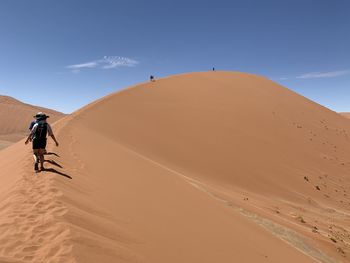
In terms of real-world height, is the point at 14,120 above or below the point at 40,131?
above

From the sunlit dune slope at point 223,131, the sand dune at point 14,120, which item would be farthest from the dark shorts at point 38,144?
the sand dune at point 14,120

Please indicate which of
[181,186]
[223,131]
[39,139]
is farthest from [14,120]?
[181,186]

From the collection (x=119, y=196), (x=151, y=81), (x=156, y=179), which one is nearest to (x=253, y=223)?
(x=156, y=179)

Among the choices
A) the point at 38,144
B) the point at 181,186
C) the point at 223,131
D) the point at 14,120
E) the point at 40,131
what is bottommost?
the point at 181,186

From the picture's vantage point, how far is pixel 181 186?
929cm

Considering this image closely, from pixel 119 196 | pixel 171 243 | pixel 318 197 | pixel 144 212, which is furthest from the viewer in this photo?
pixel 318 197

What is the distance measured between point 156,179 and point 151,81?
20954 mm

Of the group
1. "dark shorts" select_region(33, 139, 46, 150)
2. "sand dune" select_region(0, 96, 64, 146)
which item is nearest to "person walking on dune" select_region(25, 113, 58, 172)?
Result: "dark shorts" select_region(33, 139, 46, 150)

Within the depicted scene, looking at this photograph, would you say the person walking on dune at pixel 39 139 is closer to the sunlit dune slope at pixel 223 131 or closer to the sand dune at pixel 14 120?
the sunlit dune slope at pixel 223 131

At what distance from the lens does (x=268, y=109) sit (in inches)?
1019

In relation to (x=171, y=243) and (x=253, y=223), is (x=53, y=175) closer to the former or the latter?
(x=171, y=243)

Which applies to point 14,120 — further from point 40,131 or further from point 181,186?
point 181,186

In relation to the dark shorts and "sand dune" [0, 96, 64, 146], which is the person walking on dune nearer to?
the dark shorts

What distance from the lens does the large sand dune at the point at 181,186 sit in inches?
194
